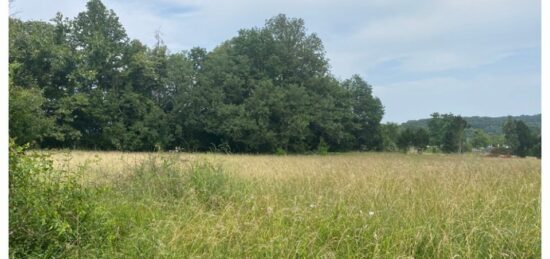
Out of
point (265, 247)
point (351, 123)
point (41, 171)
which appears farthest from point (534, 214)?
point (351, 123)

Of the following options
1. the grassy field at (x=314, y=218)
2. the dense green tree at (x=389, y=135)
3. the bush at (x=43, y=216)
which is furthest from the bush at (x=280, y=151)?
the bush at (x=43, y=216)

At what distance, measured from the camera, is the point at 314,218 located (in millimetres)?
3822

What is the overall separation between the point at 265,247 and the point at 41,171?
7.33 feet

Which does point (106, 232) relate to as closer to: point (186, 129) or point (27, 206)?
point (27, 206)

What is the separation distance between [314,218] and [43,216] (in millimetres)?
2532

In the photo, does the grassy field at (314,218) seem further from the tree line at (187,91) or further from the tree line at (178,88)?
the tree line at (187,91)

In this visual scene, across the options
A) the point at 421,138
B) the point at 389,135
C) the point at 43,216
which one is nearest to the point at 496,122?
the point at 43,216

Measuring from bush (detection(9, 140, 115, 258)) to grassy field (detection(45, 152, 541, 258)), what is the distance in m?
0.15

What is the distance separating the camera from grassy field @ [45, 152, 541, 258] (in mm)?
3170

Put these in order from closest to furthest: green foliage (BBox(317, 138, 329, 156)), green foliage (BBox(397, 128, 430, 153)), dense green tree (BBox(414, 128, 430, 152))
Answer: green foliage (BBox(317, 138, 329, 156))
dense green tree (BBox(414, 128, 430, 152))
green foliage (BBox(397, 128, 430, 153))

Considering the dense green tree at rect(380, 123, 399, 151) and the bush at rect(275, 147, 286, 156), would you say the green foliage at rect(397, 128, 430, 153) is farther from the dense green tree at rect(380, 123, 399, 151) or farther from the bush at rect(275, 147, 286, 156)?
the bush at rect(275, 147, 286, 156)

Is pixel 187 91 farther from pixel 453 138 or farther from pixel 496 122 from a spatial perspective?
pixel 496 122

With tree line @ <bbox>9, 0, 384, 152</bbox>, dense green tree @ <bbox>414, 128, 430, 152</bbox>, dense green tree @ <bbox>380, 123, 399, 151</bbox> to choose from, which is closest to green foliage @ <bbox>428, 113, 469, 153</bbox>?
dense green tree @ <bbox>414, 128, 430, 152</bbox>

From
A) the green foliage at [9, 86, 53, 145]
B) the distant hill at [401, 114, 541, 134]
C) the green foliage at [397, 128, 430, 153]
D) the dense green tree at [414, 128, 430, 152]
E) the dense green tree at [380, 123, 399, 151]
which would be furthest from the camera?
the dense green tree at [380, 123, 399, 151]
